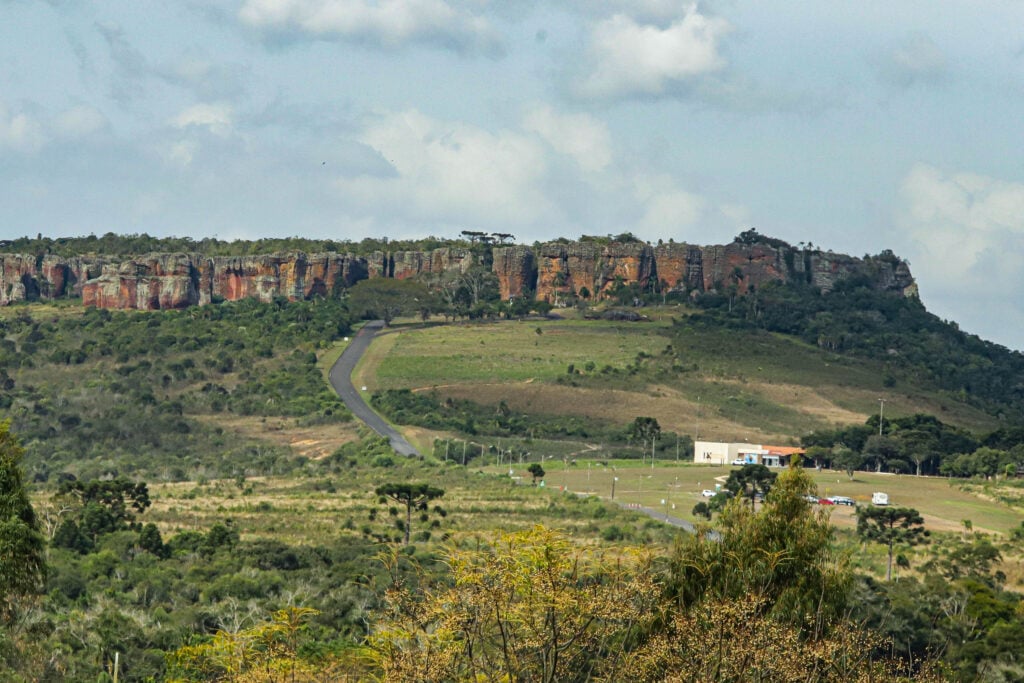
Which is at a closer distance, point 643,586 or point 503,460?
point 643,586

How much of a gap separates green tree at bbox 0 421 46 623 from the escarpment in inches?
5781

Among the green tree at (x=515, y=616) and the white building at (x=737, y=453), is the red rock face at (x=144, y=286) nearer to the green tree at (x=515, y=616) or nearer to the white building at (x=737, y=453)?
the white building at (x=737, y=453)

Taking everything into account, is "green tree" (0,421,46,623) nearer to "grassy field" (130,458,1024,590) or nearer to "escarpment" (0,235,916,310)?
"grassy field" (130,458,1024,590)

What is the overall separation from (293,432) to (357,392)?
1303 centimetres

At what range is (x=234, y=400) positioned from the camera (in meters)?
134

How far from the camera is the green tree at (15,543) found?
2988 centimetres

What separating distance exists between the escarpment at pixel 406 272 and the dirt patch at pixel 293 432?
50.9m

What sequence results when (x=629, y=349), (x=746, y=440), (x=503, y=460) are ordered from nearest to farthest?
1. (x=503, y=460)
2. (x=746, y=440)
3. (x=629, y=349)

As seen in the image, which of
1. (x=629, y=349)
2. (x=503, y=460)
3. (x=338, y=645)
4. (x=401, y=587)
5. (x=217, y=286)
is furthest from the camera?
(x=217, y=286)

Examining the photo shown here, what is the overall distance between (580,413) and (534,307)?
41.9 meters

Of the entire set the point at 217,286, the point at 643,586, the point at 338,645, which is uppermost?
the point at 217,286

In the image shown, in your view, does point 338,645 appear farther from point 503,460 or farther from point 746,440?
point 746,440

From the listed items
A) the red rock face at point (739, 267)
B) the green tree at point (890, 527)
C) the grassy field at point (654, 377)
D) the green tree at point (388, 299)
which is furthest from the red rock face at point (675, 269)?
the green tree at point (890, 527)

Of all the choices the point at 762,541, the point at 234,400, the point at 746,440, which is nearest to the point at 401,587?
the point at 762,541
